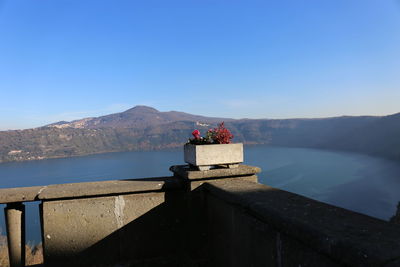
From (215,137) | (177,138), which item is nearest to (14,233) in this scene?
(215,137)

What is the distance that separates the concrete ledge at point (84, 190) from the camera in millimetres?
2895

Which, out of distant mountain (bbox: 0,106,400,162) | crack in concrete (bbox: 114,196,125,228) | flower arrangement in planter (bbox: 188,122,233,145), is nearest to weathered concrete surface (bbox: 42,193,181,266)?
crack in concrete (bbox: 114,196,125,228)

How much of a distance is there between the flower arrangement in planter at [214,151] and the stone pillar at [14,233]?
1.89 m

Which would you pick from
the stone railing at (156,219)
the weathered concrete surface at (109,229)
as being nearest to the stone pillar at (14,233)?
the stone railing at (156,219)

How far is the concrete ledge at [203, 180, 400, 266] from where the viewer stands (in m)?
1.19

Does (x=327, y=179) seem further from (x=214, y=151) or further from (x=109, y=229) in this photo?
(x=109, y=229)

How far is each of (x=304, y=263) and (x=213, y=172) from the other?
5.36 ft

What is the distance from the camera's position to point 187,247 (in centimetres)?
326

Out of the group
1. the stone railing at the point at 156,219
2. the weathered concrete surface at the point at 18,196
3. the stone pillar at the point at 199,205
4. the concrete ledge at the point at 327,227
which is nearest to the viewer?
the concrete ledge at the point at 327,227

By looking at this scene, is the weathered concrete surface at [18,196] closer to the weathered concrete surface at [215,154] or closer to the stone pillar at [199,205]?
the stone pillar at [199,205]

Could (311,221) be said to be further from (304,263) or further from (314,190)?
(314,190)

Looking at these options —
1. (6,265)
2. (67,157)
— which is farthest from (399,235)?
(67,157)

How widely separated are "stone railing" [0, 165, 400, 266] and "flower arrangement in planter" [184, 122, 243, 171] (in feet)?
0.36

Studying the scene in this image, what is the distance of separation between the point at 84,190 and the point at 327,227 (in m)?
2.36
